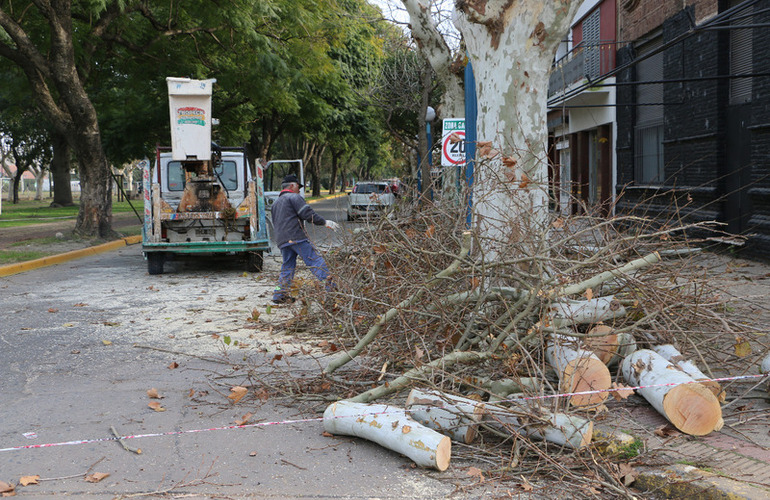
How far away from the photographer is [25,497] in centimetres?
384

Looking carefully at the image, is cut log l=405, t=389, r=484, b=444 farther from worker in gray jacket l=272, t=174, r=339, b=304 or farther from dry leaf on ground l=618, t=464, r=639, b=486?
worker in gray jacket l=272, t=174, r=339, b=304

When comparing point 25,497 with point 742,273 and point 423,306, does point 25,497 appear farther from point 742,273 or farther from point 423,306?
point 742,273

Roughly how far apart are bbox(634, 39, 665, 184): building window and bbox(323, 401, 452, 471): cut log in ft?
43.5

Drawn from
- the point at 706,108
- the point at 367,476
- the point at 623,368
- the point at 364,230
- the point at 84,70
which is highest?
the point at 84,70

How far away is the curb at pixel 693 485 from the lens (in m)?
3.54

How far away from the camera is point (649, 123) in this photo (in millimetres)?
17609

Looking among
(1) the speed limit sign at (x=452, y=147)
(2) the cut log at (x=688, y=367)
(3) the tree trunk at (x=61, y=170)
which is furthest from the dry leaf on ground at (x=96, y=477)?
(3) the tree trunk at (x=61, y=170)

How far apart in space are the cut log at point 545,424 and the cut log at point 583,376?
313 millimetres

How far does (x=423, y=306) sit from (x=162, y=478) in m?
2.21

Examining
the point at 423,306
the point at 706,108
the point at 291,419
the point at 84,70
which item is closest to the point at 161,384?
the point at 291,419

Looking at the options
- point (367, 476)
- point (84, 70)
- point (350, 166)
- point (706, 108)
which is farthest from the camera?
point (350, 166)

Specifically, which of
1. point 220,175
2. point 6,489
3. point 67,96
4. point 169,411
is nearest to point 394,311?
point 169,411

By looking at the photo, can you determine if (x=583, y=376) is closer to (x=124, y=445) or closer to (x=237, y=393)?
(x=237, y=393)

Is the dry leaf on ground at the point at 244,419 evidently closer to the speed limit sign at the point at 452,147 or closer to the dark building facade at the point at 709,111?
the dark building facade at the point at 709,111
